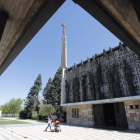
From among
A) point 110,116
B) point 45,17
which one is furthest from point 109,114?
point 45,17

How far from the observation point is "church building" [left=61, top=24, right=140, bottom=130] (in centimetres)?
1152

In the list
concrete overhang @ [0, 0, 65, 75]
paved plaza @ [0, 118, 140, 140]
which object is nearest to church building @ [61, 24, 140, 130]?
paved plaza @ [0, 118, 140, 140]

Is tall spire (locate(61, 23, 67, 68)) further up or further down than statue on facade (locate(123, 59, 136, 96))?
further up

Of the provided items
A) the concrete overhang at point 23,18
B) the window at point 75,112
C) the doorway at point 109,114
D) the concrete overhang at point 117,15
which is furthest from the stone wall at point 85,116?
the concrete overhang at point 23,18

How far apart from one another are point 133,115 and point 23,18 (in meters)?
13.4

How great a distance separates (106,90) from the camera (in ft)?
45.7

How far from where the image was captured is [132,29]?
221 cm

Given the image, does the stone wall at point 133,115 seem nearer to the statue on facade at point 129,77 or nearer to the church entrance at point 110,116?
the church entrance at point 110,116

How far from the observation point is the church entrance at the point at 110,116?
40.0ft

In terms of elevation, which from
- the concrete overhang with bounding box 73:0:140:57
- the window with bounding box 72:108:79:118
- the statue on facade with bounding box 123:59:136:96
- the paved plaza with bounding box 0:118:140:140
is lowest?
the paved plaza with bounding box 0:118:140:140

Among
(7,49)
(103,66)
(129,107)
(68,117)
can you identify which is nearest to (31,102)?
(68,117)

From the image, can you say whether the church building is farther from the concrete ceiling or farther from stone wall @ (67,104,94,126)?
the concrete ceiling

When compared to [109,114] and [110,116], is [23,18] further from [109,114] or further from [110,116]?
[110,116]

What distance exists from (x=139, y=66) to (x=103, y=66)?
4590mm
